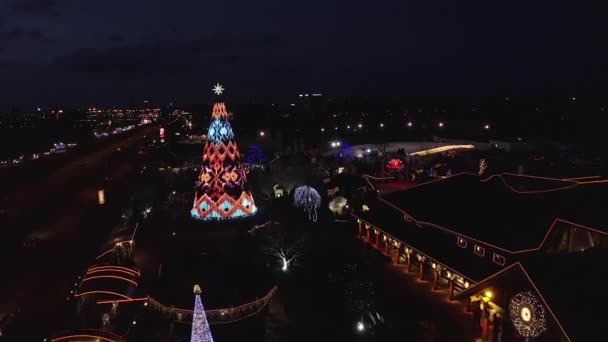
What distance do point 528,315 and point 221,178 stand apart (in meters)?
13.3

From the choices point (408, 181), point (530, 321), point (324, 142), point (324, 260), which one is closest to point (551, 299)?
point (530, 321)

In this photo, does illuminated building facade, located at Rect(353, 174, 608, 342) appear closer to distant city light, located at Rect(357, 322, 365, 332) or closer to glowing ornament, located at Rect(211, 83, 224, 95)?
distant city light, located at Rect(357, 322, 365, 332)

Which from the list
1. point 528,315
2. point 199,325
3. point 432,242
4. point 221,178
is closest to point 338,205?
point 221,178

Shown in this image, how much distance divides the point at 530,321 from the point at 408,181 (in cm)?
1607

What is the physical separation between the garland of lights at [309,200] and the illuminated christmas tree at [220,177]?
2.64 m

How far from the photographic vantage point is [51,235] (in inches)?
750

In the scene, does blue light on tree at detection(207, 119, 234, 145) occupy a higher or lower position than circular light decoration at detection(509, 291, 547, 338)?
higher

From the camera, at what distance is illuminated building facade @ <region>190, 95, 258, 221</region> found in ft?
62.8

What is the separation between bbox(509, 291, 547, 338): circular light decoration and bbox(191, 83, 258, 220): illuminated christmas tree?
41.9ft

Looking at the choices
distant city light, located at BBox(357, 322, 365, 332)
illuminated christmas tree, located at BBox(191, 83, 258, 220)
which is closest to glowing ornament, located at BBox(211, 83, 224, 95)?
illuminated christmas tree, located at BBox(191, 83, 258, 220)

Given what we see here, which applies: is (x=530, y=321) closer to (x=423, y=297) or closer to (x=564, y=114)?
(x=423, y=297)

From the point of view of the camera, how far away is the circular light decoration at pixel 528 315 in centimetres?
853

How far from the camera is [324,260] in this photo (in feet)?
51.8

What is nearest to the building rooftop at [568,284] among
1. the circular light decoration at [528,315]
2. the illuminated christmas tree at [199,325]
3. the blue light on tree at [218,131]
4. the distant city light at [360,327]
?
the circular light decoration at [528,315]
